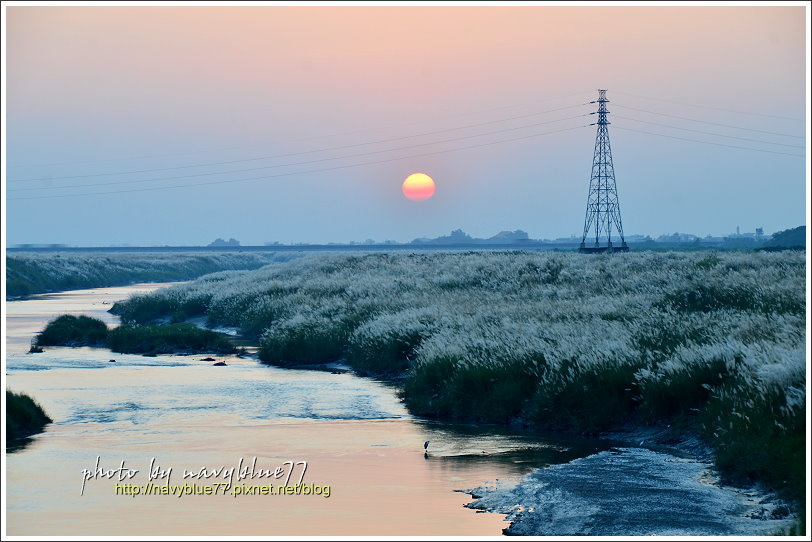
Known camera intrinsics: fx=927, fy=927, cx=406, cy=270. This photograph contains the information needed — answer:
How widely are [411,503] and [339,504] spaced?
3.43 ft

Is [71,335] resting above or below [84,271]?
below

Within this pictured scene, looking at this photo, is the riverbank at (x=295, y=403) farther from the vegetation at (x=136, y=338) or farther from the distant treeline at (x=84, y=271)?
the distant treeline at (x=84, y=271)

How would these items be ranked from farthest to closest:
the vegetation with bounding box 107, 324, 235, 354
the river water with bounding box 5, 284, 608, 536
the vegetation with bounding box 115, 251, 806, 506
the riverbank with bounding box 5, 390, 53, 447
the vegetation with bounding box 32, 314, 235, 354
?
the vegetation with bounding box 32, 314, 235, 354 → the vegetation with bounding box 107, 324, 235, 354 → the riverbank with bounding box 5, 390, 53, 447 → the vegetation with bounding box 115, 251, 806, 506 → the river water with bounding box 5, 284, 608, 536

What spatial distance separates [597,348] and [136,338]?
2145cm

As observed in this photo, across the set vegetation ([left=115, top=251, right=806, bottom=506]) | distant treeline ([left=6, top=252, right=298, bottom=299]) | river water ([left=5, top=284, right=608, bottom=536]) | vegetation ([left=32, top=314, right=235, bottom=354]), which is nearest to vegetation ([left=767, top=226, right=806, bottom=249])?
distant treeline ([left=6, top=252, right=298, bottom=299])

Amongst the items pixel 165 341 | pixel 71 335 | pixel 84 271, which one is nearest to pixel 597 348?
pixel 165 341

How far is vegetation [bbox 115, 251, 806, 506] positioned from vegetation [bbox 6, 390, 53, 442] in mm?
8192

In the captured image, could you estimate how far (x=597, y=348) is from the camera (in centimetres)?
1998

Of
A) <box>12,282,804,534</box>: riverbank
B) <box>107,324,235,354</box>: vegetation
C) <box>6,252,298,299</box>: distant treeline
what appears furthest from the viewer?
<box>6,252,298,299</box>: distant treeline

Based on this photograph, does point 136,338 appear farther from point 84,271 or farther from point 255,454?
point 84,271

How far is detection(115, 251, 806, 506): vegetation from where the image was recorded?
14359mm

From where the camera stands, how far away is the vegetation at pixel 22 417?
18.5 metres

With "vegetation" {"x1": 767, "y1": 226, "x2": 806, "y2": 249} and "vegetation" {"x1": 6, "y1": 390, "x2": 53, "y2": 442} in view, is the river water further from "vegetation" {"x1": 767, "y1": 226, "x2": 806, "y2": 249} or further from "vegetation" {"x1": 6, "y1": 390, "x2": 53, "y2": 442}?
"vegetation" {"x1": 767, "y1": 226, "x2": 806, "y2": 249}

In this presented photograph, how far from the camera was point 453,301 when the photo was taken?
3497cm
